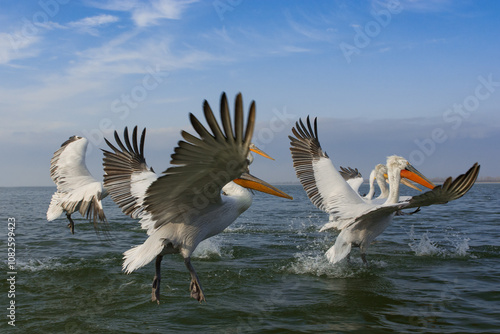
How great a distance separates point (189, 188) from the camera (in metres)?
4.18

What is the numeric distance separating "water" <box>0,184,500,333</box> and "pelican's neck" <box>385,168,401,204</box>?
1.14 m

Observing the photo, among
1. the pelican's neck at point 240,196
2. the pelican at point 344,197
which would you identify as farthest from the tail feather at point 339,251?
the pelican's neck at point 240,196

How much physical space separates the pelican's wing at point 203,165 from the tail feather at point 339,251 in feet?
8.25

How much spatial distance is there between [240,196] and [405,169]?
3314 millimetres

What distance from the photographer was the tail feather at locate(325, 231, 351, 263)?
255 inches

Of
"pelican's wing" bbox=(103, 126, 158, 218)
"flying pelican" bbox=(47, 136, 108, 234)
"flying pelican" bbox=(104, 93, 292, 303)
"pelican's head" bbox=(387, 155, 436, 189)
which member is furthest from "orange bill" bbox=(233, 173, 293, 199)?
"pelican's head" bbox=(387, 155, 436, 189)

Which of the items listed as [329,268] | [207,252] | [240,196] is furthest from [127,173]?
[329,268]

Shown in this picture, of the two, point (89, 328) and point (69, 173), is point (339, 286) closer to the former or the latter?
point (89, 328)

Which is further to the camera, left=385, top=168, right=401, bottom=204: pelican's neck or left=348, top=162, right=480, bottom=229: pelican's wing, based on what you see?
left=385, top=168, right=401, bottom=204: pelican's neck

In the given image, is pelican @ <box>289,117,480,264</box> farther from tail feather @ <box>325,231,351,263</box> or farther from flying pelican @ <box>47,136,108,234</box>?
flying pelican @ <box>47,136,108,234</box>

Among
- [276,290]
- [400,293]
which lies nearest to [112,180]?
[276,290]

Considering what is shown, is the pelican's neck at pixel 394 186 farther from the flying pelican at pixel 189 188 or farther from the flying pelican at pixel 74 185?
the flying pelican at pixel 74 185

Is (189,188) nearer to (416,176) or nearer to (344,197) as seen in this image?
(344,197)

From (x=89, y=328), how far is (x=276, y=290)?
2.40 m
